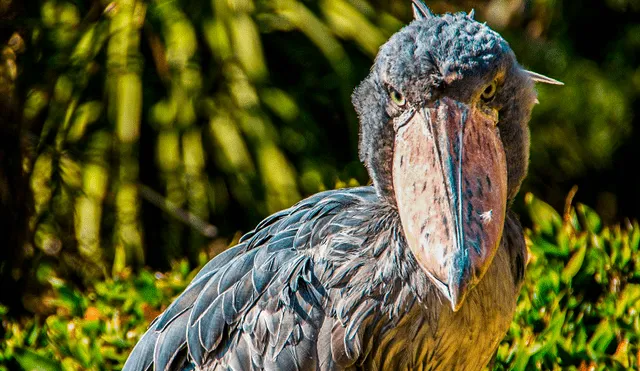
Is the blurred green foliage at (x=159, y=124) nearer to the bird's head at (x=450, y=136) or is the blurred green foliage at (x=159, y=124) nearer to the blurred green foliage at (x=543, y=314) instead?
the blurred green foliage at (x=543, y=314)

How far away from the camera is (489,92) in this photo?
70.4 inches

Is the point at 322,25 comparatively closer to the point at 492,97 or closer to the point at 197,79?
the point at 197,79

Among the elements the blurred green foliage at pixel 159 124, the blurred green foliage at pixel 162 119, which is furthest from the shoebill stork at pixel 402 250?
the blurred green foliage at pixel 162 119

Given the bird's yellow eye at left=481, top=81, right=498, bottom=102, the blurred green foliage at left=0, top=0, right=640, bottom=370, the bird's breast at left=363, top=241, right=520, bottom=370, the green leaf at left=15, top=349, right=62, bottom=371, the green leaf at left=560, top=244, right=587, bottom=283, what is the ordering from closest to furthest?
the bird's yellow eye at left=481, top=81, right=498, bottom=102
the bird's breast at left=363, top=241, right=520, bottom=370
the green leaf at left=15, top=349, right=62, bottom=371
the green leaf at left=560, top=244, right=587, bottom=283
the blurred green foliage at left=0, top=0, right=640, bottom=370

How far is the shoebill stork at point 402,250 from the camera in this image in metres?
1.70

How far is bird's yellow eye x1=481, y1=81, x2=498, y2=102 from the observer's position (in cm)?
177

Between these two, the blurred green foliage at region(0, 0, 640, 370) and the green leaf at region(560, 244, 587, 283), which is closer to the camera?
the green leaf at region(560, 244, 587, 283)

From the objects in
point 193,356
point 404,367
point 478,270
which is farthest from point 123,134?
point 478,270

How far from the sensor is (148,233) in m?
4.68

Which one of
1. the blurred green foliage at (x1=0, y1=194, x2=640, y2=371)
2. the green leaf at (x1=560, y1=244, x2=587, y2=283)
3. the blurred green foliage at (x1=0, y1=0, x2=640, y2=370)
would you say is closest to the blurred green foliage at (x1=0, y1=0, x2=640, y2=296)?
the blurred green foliage at (x1=0, y1=0, x2=640, y2=370)

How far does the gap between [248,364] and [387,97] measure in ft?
2.32

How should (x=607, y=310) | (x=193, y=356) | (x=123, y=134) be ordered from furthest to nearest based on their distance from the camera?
(x=123, y=134), (x=607, y=310), (x=193, y=356)

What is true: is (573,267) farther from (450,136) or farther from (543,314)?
(450,136)

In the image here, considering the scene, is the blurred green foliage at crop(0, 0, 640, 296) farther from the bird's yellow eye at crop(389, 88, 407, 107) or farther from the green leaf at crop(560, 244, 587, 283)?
the bird's yellow eye at crop(389, 88, 407, 107)
